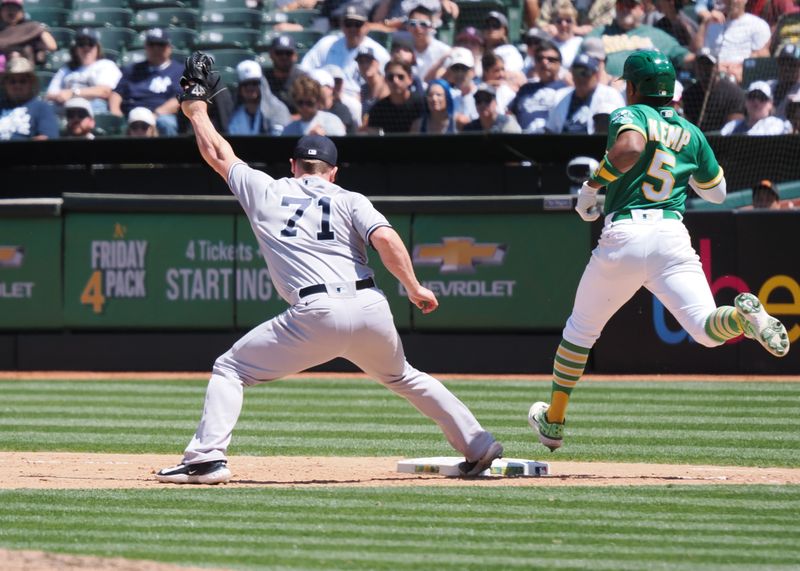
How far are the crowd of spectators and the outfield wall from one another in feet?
4.89

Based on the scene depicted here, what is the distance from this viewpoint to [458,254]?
13.0m

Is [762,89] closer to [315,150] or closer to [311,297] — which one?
[315,150]

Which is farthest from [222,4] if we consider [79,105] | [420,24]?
[420,24]

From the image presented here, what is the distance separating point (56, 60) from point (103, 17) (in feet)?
3.94

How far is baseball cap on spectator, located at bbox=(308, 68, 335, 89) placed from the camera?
1463cm

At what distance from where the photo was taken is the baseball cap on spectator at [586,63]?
13.6 m

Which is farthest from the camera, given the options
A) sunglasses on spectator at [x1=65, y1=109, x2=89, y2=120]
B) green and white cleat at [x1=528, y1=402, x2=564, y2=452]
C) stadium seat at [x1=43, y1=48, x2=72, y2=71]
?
stadium seat at [x1=43, y1=48, x2=72, y2=71]

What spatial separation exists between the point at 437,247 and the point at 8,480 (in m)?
6.67

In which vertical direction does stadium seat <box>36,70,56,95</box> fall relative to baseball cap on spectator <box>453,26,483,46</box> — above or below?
below

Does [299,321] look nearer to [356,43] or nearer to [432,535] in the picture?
[432,535]

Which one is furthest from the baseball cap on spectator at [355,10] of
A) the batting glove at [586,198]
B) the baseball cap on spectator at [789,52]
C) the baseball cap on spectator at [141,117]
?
the batting glove at [586,198]

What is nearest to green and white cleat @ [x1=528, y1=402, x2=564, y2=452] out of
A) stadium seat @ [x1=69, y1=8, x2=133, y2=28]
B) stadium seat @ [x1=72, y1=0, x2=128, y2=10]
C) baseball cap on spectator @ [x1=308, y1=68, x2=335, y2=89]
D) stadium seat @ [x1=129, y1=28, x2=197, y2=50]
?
baseball cap on spectator @ [x1=308, y1=68, x2=335, y2=89]

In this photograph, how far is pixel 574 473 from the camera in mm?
7141

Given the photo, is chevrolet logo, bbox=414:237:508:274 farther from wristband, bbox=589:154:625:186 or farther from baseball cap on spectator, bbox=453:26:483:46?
wristband, bbox=589:154:625:186
